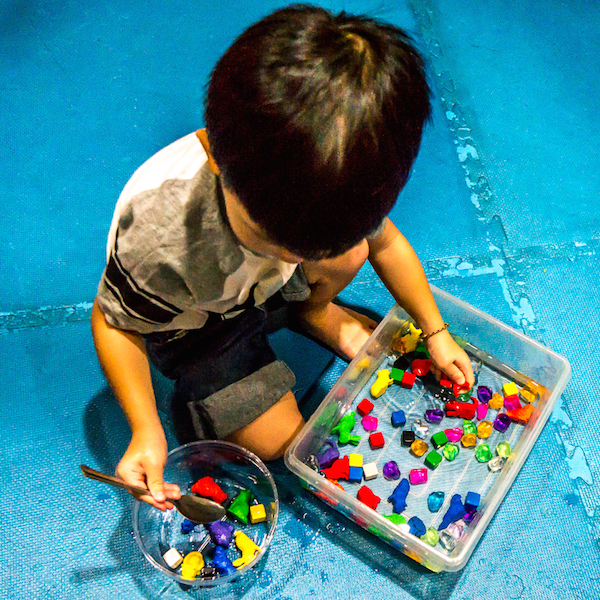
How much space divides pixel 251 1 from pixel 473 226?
645 millimetres

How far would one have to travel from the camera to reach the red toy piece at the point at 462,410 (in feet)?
2.86

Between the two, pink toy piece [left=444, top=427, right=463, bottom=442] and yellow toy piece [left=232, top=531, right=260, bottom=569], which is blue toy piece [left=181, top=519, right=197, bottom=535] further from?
pink toy piece [left=444, top=427, right=463, bottom=442]

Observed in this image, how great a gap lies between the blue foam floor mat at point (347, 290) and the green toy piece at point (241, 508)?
50mm

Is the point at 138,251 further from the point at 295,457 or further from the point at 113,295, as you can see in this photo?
the point at 295,457

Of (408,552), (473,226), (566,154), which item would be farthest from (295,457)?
(566,154)

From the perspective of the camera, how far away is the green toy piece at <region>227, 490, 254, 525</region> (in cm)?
81

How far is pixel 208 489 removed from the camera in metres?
0.82

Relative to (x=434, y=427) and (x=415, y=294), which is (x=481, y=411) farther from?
(x=415, y=294)

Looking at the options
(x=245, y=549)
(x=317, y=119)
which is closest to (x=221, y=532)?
(x=245, y=549)

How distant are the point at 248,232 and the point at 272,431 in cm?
39

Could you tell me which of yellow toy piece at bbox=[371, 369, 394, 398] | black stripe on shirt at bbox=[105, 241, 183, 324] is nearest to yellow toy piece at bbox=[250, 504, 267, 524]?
yellow toy piece at bbox=[371, 369, 394, 398]

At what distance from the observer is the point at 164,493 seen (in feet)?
2.11

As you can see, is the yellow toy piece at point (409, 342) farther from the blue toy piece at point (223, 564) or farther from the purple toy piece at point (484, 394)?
the blue toy piece at point (223, 564)

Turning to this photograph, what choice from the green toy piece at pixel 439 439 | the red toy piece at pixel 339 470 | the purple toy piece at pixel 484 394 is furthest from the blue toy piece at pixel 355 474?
the purple toy piece at pixel 484 394
